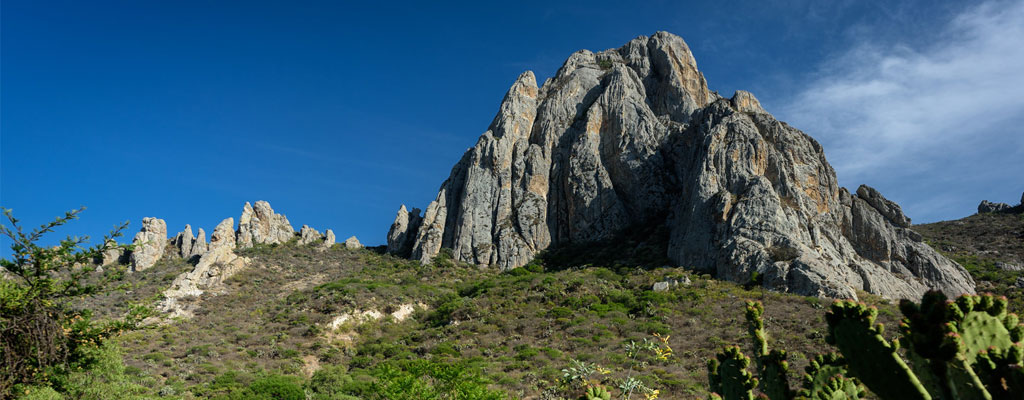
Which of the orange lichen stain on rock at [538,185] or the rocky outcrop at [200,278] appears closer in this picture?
the rocky outcrop at [200,278]

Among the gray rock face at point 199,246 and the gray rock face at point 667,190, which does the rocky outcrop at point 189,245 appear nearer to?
the gray rock face at point 199,246

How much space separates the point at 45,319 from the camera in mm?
8219

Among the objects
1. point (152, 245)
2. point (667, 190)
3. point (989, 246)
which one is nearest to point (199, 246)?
point (152, 245)

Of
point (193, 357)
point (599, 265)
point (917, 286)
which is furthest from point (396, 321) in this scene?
point (917, 286)

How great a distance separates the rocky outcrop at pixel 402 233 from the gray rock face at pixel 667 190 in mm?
187

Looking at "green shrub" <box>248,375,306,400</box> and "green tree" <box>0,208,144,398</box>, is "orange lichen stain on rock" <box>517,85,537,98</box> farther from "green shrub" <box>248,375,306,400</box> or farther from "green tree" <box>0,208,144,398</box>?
"green tree" <box>0,208,144,398</box>

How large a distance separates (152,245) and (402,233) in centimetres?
3067

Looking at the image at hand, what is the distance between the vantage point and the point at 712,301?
40.4 m

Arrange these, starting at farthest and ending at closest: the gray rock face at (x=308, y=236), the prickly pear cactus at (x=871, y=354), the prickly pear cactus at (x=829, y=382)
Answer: the gray rock face at (x=308, y=236)
the prickly pear cactus at (x=829, y=382)
the prickly pear cactus at (x=871, y=354)

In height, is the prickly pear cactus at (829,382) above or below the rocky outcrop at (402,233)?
below

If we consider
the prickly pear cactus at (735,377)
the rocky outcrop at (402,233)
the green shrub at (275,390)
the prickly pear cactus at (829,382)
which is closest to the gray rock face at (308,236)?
the rocky outcrop at (402,233)

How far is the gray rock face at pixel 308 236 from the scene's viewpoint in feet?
260

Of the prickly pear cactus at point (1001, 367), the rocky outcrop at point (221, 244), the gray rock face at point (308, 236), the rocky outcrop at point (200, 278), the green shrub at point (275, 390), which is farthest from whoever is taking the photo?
the gray rock face at point (308, 236)

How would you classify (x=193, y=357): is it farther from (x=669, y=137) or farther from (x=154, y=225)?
(x=669, y=137)
